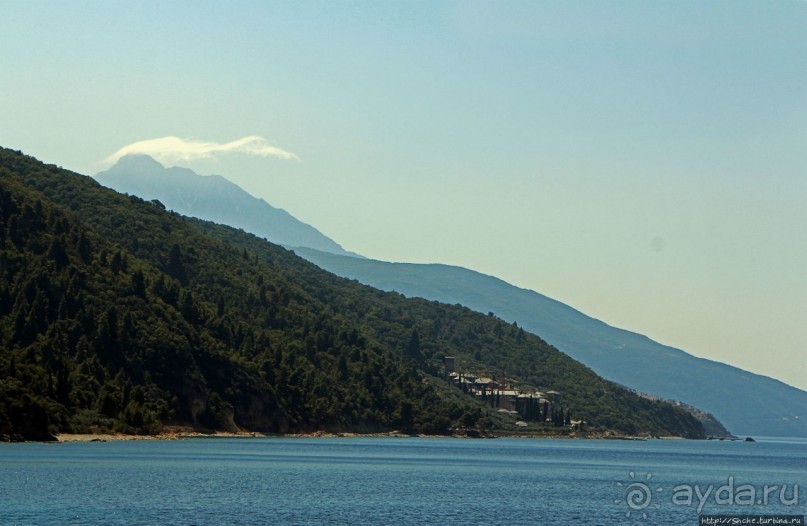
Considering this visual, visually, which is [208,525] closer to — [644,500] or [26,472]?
[26,472]

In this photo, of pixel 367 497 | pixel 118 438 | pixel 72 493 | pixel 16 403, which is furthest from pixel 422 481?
pixel 118 438

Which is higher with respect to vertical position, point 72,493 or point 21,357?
point 21,357

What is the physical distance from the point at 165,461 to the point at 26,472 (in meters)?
30.9

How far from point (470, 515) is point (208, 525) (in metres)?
24.5

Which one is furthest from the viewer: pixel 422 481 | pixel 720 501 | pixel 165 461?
pixel 165 461

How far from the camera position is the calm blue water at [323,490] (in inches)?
3826

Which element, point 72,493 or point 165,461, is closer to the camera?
point 72,493

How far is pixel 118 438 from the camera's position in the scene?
7790 inches

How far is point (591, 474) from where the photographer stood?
170625 millimetres

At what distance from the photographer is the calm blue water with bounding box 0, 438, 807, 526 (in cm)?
9719

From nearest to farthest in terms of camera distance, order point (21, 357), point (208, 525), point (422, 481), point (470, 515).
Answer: point (208, 525) < point (470, 515) < point (422, 481) < point (21, 357)

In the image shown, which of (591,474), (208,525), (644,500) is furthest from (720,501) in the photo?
(208,525)

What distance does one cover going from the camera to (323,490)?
4783 inches

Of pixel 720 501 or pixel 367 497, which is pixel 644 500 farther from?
pixel 367 497
